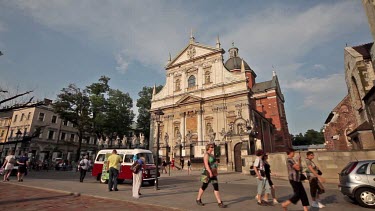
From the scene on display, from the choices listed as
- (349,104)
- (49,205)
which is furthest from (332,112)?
(49,205)

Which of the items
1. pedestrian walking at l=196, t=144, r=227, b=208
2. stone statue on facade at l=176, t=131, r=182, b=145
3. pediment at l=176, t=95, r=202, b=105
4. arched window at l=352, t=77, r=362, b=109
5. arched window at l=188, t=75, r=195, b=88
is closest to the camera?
pedestrian walking at l=196, t=144, r=227, b=208

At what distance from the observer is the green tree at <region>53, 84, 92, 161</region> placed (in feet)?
102

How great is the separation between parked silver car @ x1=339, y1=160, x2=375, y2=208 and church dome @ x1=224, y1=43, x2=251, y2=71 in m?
37.5

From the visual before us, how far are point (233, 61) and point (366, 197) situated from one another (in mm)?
40627

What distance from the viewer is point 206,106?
34.1 metres

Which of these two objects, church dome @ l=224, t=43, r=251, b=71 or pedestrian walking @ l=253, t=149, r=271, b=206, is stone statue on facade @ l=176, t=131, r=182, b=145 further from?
pedestrian walking @ l=253, t=149, r=271, b=206

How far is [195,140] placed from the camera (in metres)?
32.8

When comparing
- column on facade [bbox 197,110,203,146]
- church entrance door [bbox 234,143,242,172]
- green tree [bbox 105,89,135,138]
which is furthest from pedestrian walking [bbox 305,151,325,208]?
green tree [bbox 105,89,135,138]

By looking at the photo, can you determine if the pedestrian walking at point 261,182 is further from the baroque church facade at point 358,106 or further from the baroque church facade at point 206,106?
the baroque church facade at point 206,106

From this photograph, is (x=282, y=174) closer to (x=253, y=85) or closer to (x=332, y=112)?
(x=332, y=112)

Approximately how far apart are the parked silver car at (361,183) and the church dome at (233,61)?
3747 cm

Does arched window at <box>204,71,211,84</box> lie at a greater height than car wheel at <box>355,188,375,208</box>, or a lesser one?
greater

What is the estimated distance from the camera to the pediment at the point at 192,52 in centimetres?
3609

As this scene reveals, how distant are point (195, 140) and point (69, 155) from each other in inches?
1199
